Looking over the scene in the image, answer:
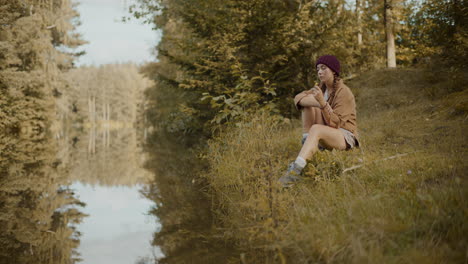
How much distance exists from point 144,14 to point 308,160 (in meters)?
11.6

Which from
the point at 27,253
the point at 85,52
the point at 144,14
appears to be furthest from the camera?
the point at 85,52

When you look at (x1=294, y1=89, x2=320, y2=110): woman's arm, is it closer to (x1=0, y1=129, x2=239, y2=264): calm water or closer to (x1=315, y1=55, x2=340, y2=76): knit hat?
(x1=315, y1=55, x2=340, y2=76): knit hat

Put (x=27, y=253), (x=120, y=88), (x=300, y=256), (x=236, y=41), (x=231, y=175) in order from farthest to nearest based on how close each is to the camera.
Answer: (x=120, y=88) → (x=236, y=41) → (x=231, y=175) → (x=27, y=253) → (x=300, y=256)

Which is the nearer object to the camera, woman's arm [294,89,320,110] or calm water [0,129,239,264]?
calm water [0,129,239,264]

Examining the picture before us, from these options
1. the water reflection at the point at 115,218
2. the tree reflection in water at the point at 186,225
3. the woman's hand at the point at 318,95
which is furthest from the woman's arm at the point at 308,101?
the water reflection at the point at 115,218

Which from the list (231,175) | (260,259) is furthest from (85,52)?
(260,259)

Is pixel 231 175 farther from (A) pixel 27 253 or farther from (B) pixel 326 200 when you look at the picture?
(A) pixel 27 253

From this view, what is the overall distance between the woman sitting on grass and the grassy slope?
7.2 inches

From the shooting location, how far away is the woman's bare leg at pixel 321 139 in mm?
3982

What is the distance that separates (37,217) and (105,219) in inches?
29.8

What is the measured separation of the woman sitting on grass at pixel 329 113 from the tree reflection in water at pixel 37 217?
8.14 ft

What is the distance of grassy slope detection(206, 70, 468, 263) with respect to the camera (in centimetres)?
235

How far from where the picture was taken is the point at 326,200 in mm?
3244

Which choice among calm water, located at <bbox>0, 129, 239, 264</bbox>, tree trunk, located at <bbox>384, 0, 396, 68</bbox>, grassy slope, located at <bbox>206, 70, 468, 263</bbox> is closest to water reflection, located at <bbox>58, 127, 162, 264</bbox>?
calm water, located at <bbox>0, 129, 239, 264</bbox>
